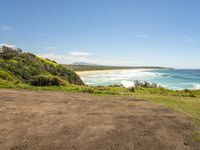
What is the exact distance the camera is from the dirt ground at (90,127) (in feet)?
25.9

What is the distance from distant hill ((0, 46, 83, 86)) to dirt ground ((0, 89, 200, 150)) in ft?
33.1

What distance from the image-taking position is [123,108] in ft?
44.5

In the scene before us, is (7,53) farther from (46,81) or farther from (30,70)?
(46,81)

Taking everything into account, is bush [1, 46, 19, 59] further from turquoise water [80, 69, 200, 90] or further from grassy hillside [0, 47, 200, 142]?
turquoise water [80, 69, 200, 90]

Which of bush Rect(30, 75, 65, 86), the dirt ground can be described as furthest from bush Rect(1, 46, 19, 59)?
the dirt ground

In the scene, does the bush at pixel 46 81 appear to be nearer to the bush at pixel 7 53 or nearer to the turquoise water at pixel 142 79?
the bush at pixel 7 53

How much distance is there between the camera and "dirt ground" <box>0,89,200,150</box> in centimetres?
790

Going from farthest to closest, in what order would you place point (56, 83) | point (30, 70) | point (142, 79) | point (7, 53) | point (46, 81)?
1. point (142, 79)
2. point (7, 53)
3. point (30, 70)
4. point (56, 83)
5. point (46, 81)

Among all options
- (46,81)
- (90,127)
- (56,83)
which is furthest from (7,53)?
(90,127)

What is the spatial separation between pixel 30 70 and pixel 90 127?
23.5 metres

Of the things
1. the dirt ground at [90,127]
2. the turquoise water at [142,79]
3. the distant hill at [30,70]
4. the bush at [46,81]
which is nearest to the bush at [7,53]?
the distant hill at [30,70]

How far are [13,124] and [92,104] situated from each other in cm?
543

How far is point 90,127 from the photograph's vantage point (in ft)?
31.7

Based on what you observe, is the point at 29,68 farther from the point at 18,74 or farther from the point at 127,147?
the point at 127,147
